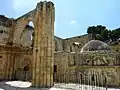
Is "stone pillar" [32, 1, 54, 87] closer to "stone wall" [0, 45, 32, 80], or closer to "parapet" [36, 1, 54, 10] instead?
"parapet" [36, 1, 54, 10]

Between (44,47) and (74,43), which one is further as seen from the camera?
(74,43)

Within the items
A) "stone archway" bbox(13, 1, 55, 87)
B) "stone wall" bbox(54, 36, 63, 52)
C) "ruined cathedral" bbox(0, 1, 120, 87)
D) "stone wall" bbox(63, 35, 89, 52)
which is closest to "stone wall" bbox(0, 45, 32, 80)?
"ruined cathedral" bbox(0, 1, 120, 87)

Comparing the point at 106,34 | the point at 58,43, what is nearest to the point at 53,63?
the point at 58,43

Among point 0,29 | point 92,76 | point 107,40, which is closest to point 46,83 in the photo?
point 92,76

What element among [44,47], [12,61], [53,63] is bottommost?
[53,63]

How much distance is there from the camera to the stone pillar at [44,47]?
10508 mm

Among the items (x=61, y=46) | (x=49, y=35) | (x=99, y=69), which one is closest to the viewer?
(x=49, y=35)

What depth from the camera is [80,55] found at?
18625 mm

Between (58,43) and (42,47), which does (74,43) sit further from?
(42,47)

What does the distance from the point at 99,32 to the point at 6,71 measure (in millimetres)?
26416

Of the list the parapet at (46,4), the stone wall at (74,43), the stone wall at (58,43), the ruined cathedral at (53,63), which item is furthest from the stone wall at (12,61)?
the stone wall at (74,43)

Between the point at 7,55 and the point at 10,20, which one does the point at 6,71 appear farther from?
the point at 10,20

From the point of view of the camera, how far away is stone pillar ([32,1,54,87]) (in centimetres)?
1051

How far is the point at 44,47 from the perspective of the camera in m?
10.9
